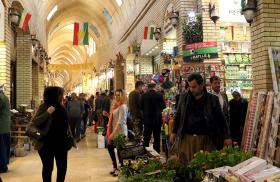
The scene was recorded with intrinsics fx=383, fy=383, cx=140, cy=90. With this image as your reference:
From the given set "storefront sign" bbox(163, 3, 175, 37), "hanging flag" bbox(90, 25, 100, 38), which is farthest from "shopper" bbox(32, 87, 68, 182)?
"hanging flag" bbox(90, 25, 100, 38)

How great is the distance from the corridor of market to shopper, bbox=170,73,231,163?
11mm

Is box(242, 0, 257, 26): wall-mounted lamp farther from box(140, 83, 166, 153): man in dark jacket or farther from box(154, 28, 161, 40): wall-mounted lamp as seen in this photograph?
box(154, 28, 161, 40): wall-mounted lamp

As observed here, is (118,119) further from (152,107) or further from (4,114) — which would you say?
(4,114)

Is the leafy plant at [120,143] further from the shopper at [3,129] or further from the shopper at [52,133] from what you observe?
the shopper at [3,129]

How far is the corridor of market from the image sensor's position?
13.4 feet

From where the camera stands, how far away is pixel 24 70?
44.8ft

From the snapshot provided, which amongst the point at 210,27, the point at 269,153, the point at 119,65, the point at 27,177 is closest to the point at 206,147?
the point at 269,153

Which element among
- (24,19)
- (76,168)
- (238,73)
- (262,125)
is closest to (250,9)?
(262,125)

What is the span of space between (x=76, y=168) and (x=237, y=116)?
11.1 feet

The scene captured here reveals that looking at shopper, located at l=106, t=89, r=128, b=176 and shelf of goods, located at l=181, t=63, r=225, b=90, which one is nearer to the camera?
shopper, located at l=106, t=89, r=128, b=176

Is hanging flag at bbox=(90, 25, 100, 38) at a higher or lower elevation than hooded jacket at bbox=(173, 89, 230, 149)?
higher

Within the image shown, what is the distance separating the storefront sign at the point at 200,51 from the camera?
882 centimetres

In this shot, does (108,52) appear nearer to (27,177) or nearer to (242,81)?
(242,81)

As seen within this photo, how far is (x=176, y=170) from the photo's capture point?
3.46 meters
